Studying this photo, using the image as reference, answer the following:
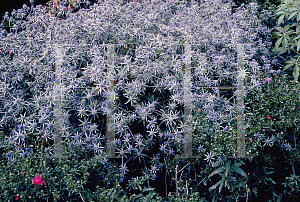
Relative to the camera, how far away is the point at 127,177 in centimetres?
270

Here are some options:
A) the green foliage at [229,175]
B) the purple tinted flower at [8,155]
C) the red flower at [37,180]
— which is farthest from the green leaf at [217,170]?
the purple tinted flower at [8,155]

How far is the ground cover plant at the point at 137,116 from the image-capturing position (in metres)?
2.32

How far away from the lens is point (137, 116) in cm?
253

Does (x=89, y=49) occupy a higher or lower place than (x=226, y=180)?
higher

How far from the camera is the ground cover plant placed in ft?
7.61

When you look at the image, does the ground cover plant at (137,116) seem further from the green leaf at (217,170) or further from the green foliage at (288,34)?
the green foliage at (288,34)

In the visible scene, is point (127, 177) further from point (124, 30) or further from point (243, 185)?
point (124, 30)

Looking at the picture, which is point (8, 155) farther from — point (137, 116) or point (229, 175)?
point (229, 175)

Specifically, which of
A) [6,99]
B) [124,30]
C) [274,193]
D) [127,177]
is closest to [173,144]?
[127,177]

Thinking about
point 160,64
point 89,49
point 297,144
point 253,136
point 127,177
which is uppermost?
point 89,49

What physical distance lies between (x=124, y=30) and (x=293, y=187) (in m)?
2.29

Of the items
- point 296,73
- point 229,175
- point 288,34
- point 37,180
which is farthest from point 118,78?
point 288,34

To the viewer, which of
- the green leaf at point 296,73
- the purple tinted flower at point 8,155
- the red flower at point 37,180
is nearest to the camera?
the red flower at point 37,180

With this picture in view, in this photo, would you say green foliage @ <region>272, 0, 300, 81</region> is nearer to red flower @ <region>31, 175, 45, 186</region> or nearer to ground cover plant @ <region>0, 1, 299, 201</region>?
ground cover plant @ <region>0, 1, 299, 201</region>
